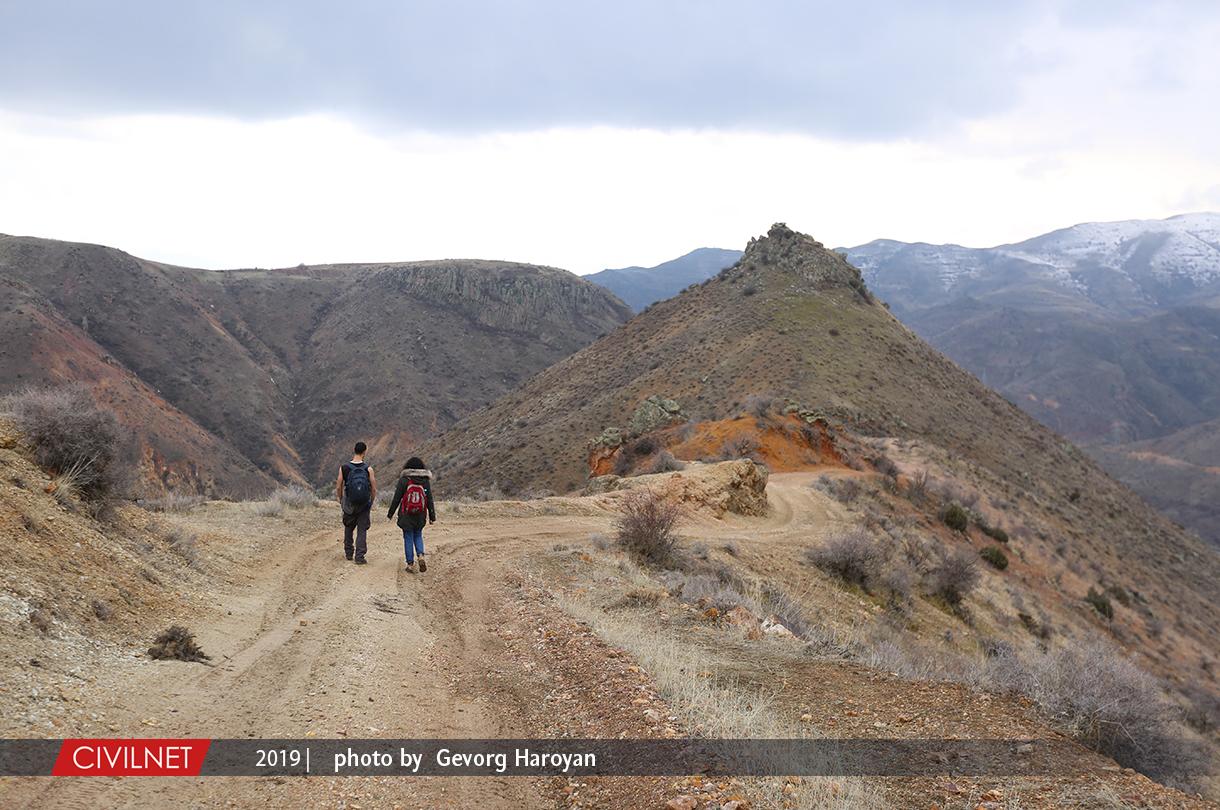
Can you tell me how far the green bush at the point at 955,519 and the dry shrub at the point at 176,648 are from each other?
27563 mm

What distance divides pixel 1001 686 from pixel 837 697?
1.92 meters

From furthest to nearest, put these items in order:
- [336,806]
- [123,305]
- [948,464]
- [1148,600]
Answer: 1. [123,305]
2. [948,464]
3. [1148,600]
4. [336,806]

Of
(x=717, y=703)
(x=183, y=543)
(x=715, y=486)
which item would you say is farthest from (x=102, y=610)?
(x=715, y=486)

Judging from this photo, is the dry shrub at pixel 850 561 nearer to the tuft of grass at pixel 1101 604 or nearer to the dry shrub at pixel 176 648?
the dry shrub at pixel 176 648

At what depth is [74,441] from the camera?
342 inches

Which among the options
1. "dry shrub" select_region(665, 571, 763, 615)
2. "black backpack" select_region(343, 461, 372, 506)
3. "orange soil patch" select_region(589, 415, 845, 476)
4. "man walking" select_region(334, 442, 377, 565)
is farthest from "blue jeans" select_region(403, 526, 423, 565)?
"orange soil patch" select_region(589, 415, 845, 476)

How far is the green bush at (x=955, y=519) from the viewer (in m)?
28.3

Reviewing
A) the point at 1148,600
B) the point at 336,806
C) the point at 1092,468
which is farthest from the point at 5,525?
the point at 1092,468

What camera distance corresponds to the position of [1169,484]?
127750mm

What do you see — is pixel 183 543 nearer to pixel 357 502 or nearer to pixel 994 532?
pixel 357 502

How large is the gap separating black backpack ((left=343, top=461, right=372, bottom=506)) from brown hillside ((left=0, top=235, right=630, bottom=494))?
52.8 m

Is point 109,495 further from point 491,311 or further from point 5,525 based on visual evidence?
point 491,311

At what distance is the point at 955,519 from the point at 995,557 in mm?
2237

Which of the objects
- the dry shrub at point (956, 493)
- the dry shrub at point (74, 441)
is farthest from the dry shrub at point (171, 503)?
the dry shrub at point (956, 493)
